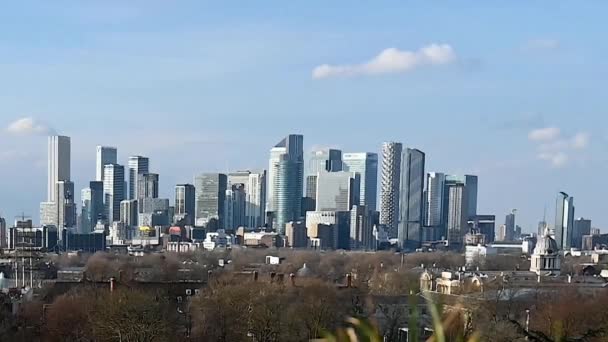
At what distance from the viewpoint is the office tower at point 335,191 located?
591 feet

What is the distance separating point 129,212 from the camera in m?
179

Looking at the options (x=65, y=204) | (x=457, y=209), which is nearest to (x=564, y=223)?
(x=457, y=209)

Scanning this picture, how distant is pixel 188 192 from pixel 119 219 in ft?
52.8

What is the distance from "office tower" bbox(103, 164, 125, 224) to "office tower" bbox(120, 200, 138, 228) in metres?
5.58

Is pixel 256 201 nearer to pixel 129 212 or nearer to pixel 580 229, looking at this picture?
pixel 129 212

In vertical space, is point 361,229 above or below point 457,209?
below

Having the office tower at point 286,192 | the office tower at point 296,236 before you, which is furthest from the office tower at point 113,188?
the office tower at point 296,236

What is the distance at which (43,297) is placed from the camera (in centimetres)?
3975

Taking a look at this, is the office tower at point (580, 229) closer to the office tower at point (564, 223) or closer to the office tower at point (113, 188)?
the office tower at point (564, 223)

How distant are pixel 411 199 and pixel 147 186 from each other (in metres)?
61.7

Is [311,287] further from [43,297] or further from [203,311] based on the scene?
[43,297]

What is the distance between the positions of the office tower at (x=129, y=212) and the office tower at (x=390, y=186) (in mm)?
51727

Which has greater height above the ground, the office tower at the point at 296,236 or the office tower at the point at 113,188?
the office tower at the point at 113,188

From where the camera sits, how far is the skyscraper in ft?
586
